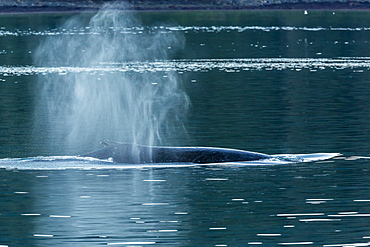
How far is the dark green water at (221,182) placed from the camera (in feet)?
81.3

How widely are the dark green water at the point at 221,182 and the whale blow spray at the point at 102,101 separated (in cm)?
84

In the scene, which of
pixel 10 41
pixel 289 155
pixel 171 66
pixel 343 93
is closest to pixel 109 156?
pixel 289 155

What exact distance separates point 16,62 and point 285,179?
62.4 metres

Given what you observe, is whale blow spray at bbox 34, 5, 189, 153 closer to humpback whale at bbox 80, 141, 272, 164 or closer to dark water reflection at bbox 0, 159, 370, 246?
humpback whale at bbox 80, 141, 272, 164

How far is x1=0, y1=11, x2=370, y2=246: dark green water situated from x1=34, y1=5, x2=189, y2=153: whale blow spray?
84 cm

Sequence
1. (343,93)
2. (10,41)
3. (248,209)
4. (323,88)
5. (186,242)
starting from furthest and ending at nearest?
(10,41) → (323,88) → (343,93) → (248,209) → (186,242)

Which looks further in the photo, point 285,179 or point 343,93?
point 343,93

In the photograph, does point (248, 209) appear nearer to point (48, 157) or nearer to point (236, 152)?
point (236, 152)

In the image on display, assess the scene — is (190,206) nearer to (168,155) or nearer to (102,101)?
(168,155)

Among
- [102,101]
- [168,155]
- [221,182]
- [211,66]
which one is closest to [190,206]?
[221,182]

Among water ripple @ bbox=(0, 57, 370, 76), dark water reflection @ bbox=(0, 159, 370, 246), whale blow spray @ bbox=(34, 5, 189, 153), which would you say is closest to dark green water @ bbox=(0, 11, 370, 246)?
dark water reflection @ bbox=(0, 159, 370, 246)

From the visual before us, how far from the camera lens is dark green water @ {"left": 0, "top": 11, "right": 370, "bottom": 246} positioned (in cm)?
2477

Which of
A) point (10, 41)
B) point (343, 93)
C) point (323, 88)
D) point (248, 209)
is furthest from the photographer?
point (10, 41)

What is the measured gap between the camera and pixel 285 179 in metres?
31.0
